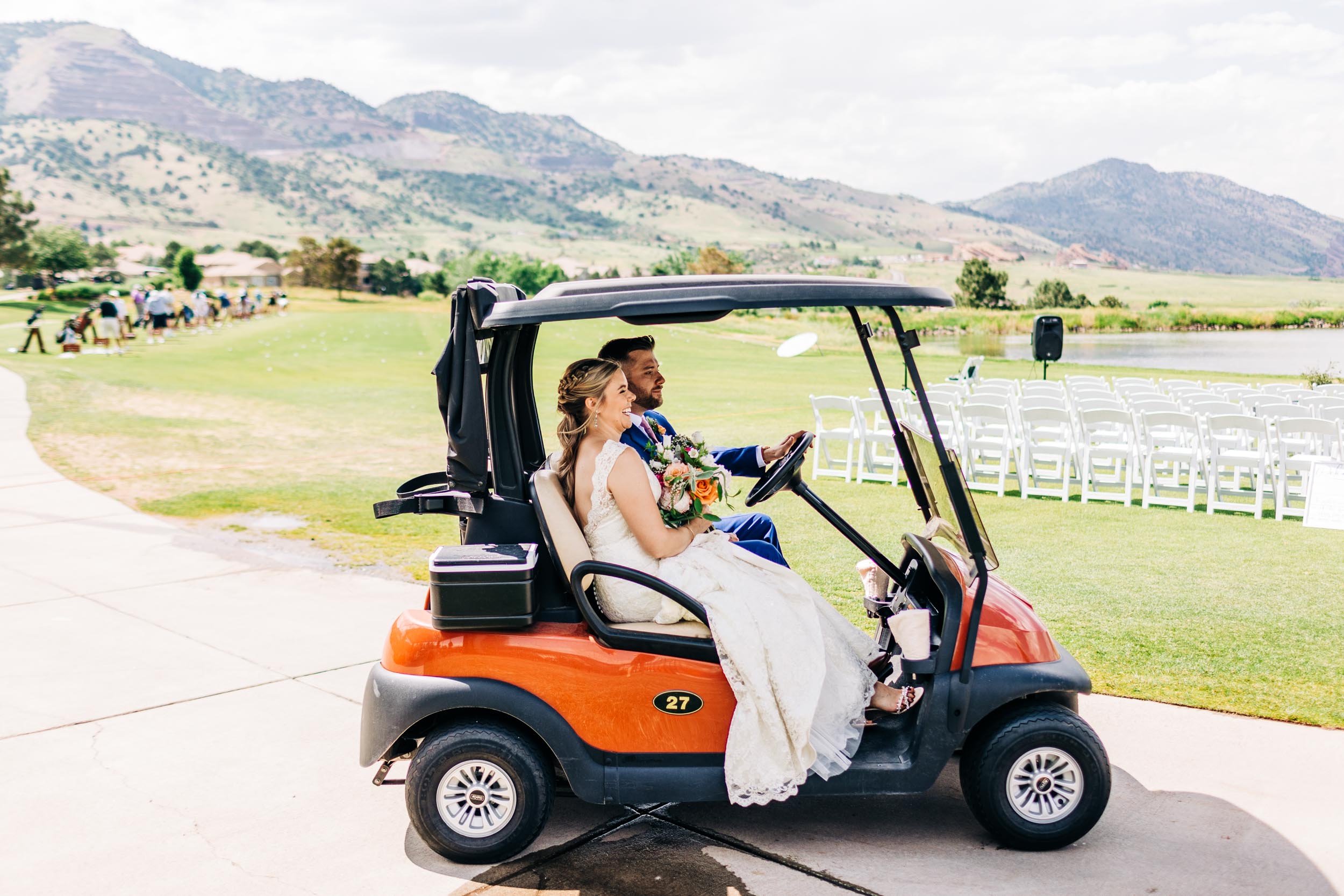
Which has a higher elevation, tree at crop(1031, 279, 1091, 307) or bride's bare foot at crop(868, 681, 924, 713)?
tree at crop(1031, 279, 1091, 307)

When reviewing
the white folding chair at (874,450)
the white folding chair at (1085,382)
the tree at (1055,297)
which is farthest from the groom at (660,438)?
the tree at (1055,297)

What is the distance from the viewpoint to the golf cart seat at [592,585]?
355cm

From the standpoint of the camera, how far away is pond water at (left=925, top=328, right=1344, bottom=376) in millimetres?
34500

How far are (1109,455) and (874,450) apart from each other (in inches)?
106

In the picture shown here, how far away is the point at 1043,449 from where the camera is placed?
1095cm

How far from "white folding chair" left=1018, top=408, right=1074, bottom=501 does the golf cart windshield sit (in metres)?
6.83

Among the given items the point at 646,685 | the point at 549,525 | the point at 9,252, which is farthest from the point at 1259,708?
the point at 9,252

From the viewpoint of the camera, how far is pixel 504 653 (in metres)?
3.59

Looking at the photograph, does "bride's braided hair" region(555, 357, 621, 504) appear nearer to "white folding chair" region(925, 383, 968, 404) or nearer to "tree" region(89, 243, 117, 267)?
"white folding chair" region(925, 383, 968, 404)

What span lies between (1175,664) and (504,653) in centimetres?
376

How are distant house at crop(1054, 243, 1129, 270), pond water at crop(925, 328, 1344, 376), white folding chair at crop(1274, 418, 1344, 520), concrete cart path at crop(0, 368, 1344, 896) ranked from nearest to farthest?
concrete cart path at crop(0, 368, 1344, 896), white folding chair at crop(1274, 418, 1344, 520), pond water at crop(925, 328, 1344, 376), distant house at crop(1054, 243, 1129, 270)

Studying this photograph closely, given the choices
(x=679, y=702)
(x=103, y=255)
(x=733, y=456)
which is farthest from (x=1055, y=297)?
(x=103, y=255)

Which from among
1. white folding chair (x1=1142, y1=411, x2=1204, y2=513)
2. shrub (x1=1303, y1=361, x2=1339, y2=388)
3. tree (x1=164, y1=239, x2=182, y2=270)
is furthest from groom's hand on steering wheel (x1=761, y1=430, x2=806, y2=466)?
tree (x1=164, y1=239, x2=182, y2=270)

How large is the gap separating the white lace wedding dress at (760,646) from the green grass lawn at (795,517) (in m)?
2.19
